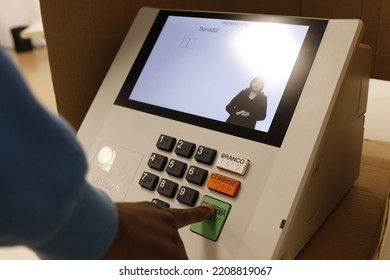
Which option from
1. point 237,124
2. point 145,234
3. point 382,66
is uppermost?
point 382,66

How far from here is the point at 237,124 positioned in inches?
20.0

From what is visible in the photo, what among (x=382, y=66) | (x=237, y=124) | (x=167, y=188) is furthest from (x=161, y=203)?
(x=382, y=66)

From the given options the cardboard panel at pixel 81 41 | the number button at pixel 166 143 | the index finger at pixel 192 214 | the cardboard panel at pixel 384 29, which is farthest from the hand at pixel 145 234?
the cardboard panel at pixel 384 29

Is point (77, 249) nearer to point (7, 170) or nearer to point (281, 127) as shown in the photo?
point (7, 170)

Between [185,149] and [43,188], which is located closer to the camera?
[43,188]

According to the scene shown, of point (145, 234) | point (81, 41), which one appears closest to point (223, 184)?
point (145, 234)

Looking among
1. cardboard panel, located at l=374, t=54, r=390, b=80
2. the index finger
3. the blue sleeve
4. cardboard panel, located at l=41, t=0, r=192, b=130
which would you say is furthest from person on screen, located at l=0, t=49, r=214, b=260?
cardboard panel, located at l=374, t=54, r=390, b=80

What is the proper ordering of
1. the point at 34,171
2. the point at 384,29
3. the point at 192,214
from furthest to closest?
the point at 384,29 → the point at 192,214 → the point at 34,171

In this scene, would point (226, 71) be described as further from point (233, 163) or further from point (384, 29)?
point (384, 29)

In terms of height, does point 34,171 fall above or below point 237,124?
below

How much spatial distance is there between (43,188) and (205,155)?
243mm

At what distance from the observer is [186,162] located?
519 mm

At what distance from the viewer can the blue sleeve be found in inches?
11.1

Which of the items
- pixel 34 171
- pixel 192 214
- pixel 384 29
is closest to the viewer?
pixel 34 171
